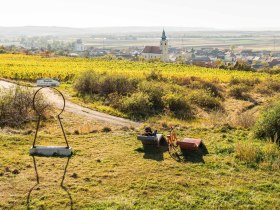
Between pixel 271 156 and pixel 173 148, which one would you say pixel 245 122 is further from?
pixel 173 148

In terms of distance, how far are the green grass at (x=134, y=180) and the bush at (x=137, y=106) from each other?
8589mm

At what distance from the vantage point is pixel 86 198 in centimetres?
1034

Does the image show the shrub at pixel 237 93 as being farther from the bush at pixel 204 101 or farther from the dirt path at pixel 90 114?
the dirt path at pixel 90 114

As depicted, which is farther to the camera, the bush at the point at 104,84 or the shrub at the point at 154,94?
the bush at the point at 104,84

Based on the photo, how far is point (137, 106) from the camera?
78.2 ft

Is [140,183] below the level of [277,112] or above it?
below

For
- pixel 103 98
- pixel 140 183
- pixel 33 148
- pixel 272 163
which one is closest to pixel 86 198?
pixel 140 183

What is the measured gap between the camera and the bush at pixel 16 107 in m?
19.1

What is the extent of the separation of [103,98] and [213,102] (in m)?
8.38

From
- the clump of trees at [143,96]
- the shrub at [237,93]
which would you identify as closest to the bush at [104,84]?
the clump of trees at [143,96]

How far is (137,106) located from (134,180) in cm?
1243

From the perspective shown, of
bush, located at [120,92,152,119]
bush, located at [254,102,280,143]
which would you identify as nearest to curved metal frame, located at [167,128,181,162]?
bush, located at [254,102,280,143]

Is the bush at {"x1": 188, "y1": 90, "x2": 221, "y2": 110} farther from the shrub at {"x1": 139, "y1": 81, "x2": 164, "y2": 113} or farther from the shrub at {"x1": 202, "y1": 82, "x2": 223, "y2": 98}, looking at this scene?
the shrub at {"x1": 139, "y1": 81, "x2": 164, "y2": 113}

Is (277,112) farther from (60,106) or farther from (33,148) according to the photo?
(60,106)
